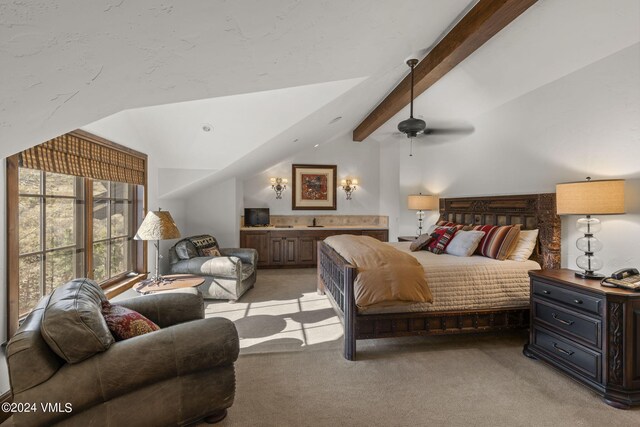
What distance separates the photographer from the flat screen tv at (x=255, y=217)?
20.6ft

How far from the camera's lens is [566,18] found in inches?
85.0

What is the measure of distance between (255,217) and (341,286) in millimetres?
3768

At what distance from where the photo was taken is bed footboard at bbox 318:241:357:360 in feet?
8.21

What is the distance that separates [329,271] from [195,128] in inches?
94.2

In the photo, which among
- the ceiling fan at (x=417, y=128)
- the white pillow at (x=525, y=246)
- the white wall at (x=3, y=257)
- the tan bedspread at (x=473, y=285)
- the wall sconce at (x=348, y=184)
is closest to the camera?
the white wall at (x=3, y=257)

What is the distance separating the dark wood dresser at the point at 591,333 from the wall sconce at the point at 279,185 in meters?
4.85

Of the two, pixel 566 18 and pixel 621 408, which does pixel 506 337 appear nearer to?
pixel 621 408

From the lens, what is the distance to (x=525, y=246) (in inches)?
120

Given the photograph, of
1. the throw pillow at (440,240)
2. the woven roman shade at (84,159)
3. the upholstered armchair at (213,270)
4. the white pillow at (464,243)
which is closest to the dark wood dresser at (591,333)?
the white pillow at (464,243)

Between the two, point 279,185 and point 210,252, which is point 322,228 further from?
point 210,252

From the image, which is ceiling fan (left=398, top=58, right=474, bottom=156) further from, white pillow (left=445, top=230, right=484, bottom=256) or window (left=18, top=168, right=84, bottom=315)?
window (left=18, top=168, right=84, bottom=315)

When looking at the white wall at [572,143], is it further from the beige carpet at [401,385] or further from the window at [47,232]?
the window at [47,232]

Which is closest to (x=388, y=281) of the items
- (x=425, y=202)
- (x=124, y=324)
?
(x=124, y=324)

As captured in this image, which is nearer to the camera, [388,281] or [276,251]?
[388,281]
